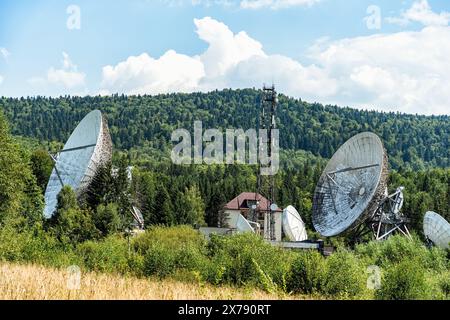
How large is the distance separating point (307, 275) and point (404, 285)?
4015 millimetres

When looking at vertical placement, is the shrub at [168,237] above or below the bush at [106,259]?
below

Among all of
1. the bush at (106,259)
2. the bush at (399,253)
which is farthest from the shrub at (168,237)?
the bush at (399,253)

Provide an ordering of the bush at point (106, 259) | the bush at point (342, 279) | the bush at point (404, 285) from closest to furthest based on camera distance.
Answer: the bush at point (404, 285) → the bush at point (342, 279) → the bush at point (106, 259)

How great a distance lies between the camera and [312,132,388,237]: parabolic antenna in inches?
1633

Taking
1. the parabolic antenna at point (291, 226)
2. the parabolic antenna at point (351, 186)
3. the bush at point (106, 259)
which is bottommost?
the parabolic antenna at point (291, 226)

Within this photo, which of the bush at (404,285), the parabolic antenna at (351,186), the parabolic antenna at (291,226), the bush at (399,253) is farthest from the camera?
the parabolic antenna at (291,226)

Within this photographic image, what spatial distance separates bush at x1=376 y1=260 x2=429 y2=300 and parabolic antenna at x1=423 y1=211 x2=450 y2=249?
90.1ft

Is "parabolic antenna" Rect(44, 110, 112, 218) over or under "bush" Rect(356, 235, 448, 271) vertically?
over

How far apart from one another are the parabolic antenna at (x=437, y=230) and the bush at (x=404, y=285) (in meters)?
27.5

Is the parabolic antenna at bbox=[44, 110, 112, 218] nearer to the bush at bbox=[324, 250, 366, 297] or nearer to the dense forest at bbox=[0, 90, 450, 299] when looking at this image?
the dense forest at bbox=[0, 90, 450, 299]

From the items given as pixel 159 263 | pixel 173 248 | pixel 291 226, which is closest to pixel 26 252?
pixel 159 263

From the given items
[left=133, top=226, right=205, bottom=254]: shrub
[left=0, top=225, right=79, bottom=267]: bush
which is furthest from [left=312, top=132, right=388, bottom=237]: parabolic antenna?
[left=0, top=225, right=79, bottom=267]: bush

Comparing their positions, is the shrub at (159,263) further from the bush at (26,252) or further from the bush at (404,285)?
the bush at (404,285)

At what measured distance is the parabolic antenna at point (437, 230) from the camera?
4641 centimetres
